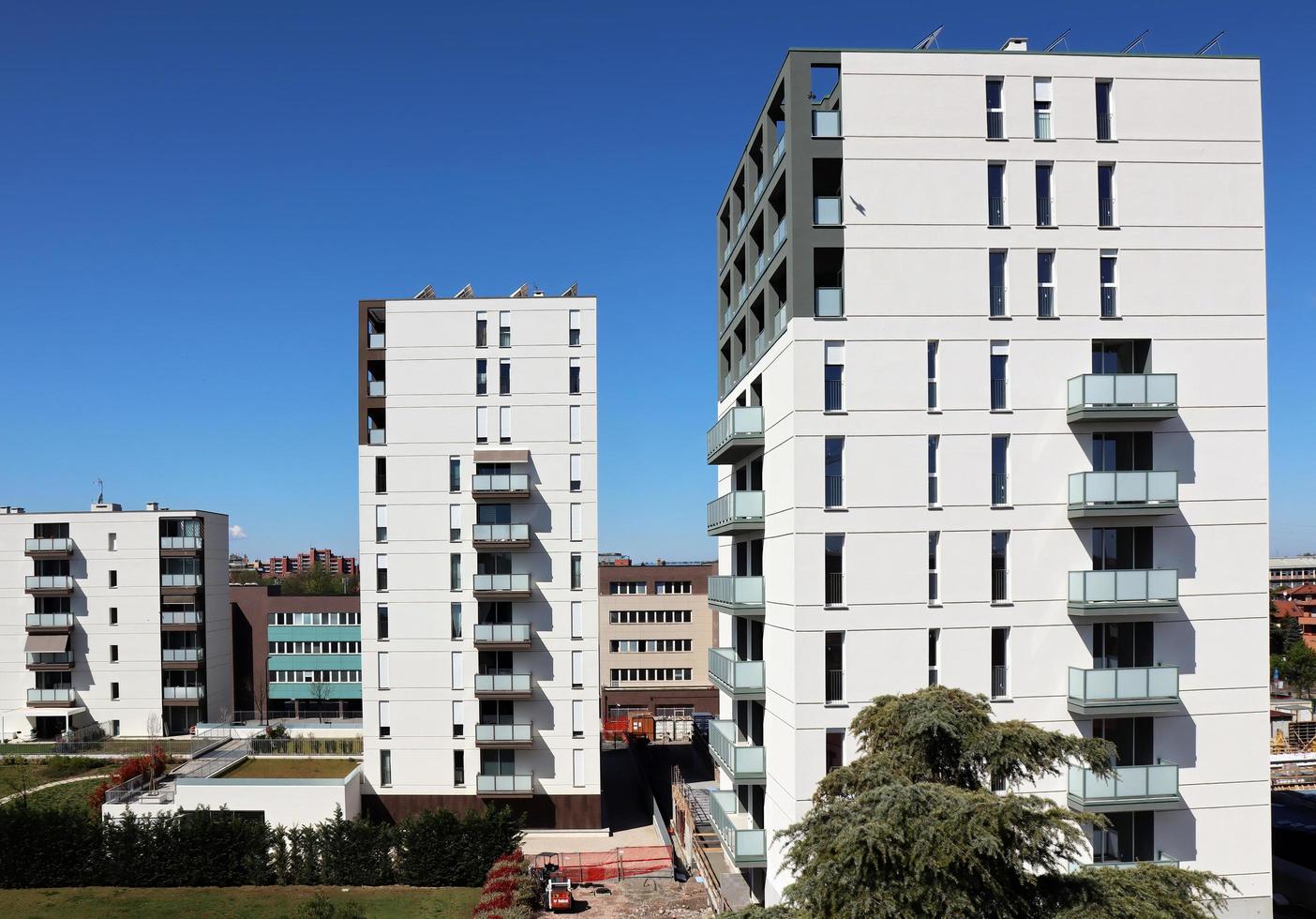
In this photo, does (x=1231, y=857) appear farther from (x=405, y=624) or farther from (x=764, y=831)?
(x=405, y=624)

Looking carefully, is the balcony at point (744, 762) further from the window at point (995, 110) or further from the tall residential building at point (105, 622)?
the tall residential building at point (105, 622)

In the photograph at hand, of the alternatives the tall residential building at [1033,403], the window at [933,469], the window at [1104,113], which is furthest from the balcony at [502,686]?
the window at [1104,113]

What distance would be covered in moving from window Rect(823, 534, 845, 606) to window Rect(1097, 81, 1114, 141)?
13213 mm

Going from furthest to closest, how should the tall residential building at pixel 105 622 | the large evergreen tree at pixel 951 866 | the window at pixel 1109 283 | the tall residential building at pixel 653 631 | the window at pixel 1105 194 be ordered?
1. the tall residential building at pixel 653 631
2. the tall residential building at pixel 105 622
3. the window at pixel 1105 194
4. the window at pixel 1109 283
5. the large evergreen tree at pixel 951 866

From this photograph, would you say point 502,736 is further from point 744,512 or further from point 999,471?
point 999,471

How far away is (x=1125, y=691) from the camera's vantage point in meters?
22.1

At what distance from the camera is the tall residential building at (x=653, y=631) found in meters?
66.2

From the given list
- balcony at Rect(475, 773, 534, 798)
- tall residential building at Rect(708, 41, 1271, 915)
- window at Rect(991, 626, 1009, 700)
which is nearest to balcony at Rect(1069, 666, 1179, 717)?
tall residential building at Rect(708, 41, 1271, 915)

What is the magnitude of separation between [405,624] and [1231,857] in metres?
32.2

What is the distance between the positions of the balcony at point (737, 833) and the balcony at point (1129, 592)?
451 inches

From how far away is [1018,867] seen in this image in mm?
13242

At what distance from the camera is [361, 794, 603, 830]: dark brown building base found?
39.5 metres

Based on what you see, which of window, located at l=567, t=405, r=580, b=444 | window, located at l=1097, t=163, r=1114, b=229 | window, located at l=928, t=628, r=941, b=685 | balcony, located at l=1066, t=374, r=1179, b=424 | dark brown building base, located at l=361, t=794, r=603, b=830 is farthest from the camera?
window, located at l=567, t=405, r=580, b=444

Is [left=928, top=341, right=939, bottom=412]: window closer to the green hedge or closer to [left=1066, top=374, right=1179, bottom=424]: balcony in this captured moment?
[left=1066, top=374, right=1179, bottom=424]: balcony
